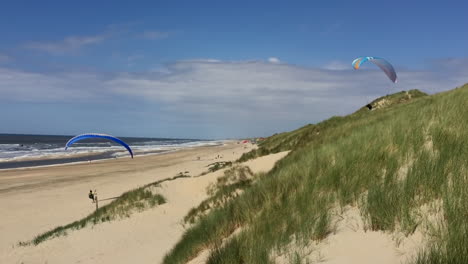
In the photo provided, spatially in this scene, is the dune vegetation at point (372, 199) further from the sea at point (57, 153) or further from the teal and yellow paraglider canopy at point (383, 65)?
the sea at point (57, 153)

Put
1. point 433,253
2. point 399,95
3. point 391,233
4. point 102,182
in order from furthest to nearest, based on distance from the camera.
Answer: point 399,95 < point 102,182 < point 391,233 < point 433,253

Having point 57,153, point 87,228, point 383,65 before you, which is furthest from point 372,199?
point 57,153

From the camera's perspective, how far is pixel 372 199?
141 inches

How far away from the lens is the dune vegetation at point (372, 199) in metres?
2.93

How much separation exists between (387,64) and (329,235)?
1012 inches

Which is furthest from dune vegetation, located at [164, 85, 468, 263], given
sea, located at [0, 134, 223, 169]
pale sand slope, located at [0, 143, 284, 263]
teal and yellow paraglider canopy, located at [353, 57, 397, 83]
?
sea, located at [0, 134, 223, 169]

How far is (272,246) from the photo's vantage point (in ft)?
12.0

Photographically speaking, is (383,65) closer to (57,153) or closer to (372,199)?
(372,199)

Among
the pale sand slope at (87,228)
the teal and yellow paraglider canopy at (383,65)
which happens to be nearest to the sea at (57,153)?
the pale sand slope at (87,228)

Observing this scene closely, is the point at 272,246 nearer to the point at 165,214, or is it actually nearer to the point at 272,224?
the point at 272,224

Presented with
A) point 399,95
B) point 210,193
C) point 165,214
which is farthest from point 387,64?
point 165,214

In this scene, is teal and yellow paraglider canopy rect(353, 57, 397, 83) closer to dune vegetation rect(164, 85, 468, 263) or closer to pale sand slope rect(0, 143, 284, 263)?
pale sand slope rect(0, 143, 284, 263)

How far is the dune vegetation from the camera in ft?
9.62

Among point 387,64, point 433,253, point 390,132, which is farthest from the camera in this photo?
point 387,64
